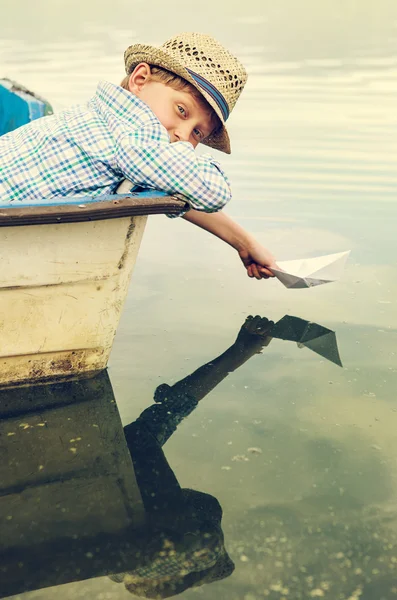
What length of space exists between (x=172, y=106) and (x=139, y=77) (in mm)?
178

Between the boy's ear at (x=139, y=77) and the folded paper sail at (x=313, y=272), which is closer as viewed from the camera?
the boy's ear at (x=139, y=77)

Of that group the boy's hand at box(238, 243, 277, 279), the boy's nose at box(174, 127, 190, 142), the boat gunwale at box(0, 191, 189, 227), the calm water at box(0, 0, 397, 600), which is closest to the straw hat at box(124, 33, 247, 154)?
the boy's nose at box(174, 127, 190, 142)

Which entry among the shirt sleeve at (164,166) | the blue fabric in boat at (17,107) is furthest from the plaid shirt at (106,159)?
the blue fabric in boat at (17,107)

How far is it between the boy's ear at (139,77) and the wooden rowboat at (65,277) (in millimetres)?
360

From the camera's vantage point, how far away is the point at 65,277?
2.96 meters

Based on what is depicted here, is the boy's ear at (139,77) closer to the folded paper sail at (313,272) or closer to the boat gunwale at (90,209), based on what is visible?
the boat gunwale at (90,209)

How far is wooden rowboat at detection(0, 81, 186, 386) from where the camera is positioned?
2.70 m

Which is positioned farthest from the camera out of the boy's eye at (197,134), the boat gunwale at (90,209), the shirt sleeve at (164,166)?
the boy's eye at (197,134)

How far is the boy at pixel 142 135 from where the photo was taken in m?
2.80

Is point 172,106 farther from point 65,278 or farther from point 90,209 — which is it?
point 65,278

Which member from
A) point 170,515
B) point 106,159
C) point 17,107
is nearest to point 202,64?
point 106,159

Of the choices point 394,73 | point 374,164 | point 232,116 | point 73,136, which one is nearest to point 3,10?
point 394,73

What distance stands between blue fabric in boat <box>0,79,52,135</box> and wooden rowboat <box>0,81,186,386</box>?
87.2 inches

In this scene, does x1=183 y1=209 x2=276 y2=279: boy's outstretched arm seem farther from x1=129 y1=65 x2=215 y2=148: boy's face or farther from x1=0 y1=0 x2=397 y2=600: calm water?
x1=129 y1=65 x2=215 y2=148: boy's face
